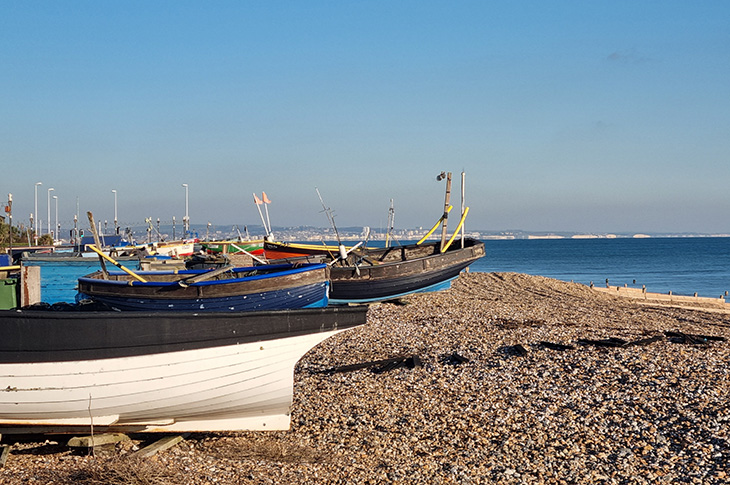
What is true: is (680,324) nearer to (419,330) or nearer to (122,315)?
(419,330)

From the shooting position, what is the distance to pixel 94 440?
759 cm

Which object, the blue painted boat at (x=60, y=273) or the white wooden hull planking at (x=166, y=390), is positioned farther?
the blue painted boat at (x=60, y=273)

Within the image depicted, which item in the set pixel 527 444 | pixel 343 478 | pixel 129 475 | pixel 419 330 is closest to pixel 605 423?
pixel 527 444

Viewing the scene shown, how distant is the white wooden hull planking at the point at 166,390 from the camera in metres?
7.29

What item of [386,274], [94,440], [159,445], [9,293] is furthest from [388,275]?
[94,440]

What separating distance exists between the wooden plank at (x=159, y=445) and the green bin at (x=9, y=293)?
643cm

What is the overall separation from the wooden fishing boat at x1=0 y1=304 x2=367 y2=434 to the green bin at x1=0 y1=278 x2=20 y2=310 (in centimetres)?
588

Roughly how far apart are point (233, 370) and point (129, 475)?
68.8 inches

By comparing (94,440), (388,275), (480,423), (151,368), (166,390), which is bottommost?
(480,423)

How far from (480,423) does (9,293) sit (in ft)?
30.5

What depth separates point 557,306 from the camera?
22.7 m

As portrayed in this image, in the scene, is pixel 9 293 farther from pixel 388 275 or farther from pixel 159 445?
pixel 388 275

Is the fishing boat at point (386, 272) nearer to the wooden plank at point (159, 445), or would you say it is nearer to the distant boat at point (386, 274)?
the distant boat at point (386, 274)

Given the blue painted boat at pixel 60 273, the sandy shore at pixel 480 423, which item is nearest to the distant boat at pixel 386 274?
the sandy shore at pixel 480 423
